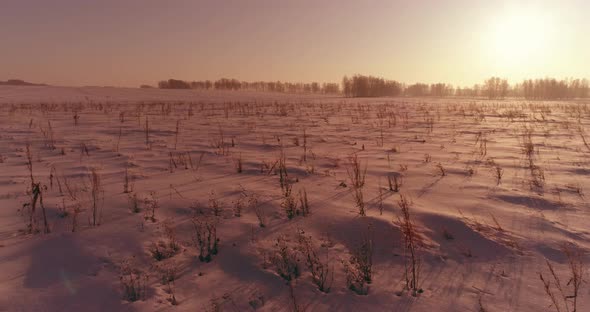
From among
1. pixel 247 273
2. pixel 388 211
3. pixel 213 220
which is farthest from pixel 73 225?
pixel 388 211

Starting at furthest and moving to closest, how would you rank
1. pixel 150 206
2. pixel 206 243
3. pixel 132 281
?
pixel 150 206, pixel 206 243, pixel 132 281

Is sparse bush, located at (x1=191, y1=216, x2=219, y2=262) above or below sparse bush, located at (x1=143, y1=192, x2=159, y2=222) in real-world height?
below

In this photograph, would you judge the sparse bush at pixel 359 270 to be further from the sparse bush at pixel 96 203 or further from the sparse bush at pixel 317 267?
the sparse bush at pixel 96 203

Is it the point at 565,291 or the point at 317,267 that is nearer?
the point at 565,291

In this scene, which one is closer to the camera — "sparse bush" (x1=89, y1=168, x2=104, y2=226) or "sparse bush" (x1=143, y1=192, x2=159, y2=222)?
"sparse bush" (x1=89, y1=168, x2=104, y2=226)

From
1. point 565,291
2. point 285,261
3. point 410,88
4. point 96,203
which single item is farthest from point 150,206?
point 410,88

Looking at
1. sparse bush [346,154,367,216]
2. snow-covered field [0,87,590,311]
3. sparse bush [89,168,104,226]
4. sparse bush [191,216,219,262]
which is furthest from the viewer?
sparse bush [346,154,367,216]

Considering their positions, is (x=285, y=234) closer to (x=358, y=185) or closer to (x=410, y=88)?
(x=358, y=185)

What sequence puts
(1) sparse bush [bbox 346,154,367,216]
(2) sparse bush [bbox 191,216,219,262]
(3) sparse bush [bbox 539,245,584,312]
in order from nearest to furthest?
(3) sparse bush [bbox 539,245,584,312] < (2) sparse bush [bbox 191,216,219,262] < (1) sparse bush [bbox 346,154,367,216]

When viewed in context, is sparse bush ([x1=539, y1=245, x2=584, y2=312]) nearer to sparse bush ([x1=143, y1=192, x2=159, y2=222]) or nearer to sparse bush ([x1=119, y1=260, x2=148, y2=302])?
sparse bush ([x1=119, y1=260, x2=148, y2=302])

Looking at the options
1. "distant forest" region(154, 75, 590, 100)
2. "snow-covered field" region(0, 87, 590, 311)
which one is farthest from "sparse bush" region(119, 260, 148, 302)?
"distant forest" region(154, 75, 590, 100)

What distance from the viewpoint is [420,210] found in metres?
3.51

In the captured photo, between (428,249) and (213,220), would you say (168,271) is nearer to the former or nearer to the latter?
(213,220)

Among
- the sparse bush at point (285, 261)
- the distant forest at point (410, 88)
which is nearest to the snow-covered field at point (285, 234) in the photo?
the sparse bush at point (285, 261)
